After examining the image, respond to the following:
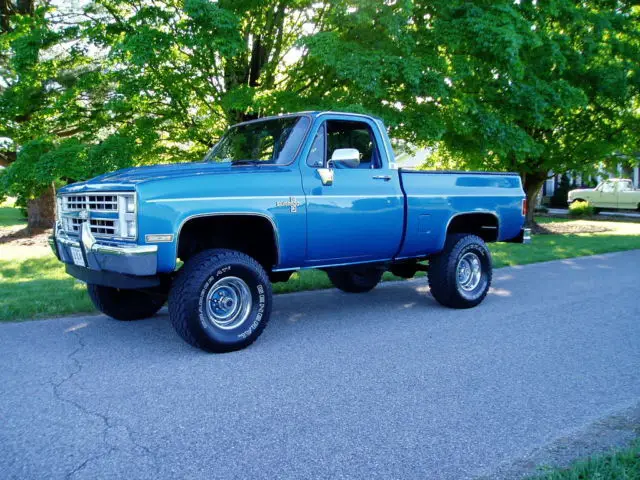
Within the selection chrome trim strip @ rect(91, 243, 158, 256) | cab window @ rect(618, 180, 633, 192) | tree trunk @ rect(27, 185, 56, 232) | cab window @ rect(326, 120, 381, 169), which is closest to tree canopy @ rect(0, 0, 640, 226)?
cab window @ rect(326, 120, 381, 169)

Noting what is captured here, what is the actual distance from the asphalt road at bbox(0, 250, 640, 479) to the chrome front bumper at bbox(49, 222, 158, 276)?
0.78 meters

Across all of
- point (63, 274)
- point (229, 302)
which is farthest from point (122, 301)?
point (63, 274)

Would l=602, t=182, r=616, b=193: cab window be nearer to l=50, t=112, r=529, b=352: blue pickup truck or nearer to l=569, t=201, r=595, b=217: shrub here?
l=569, t=201, r=595, b=217: shrub

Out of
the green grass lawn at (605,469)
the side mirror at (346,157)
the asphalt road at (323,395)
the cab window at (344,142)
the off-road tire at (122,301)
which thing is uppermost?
the cab window at (344,142)

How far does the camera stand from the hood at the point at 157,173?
5160 millimetres

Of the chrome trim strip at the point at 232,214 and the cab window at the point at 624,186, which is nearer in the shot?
the chrome trim strip at the point at 232,214

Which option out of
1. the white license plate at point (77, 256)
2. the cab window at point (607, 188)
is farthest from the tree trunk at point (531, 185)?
the white license plate at point (77, 256)

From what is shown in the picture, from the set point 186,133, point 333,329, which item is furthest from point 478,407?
point 186,133

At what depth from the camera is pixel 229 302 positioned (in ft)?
18.2

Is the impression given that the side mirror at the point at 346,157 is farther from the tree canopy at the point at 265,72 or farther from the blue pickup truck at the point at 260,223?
the tree canopy at the point at 265,72

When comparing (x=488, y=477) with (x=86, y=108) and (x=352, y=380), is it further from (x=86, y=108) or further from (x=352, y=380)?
(x=86, y=108)

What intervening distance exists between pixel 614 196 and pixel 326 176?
28.5 meters

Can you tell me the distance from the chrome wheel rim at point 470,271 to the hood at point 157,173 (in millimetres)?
2949

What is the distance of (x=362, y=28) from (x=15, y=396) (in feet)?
Answer: 27.6
